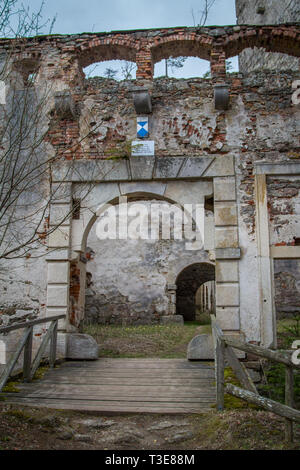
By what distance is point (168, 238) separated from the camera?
1388cm

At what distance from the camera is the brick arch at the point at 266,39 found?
7.57 meters

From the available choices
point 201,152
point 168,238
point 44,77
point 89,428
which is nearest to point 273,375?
point 89,428

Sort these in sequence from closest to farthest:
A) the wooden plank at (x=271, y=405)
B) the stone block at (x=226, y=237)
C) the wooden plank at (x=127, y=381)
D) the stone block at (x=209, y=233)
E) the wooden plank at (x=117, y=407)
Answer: the wooden plank at (x=271, y=405)
the wooden plank at (x=117, y=407)
the wooden plank at (x=127, y=381)
the stone block at (x=226, y=237)
the stone block at (x=209, y=233)

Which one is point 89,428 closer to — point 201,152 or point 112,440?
point 112,440

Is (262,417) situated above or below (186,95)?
below

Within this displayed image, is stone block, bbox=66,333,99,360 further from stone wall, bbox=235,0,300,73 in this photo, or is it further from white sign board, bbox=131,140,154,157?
stone wall, bbox=235,0,300,73

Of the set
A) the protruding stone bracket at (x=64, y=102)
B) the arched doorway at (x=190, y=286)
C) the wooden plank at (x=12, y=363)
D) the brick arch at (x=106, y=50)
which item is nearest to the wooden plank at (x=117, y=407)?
the wooden plank at (x=12, y=363)

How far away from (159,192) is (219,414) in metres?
3.85

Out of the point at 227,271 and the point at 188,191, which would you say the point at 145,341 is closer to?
the point at 227,271

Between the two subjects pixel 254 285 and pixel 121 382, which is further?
pixel 254 285

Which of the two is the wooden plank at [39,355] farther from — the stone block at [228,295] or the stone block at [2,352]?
the stone block at [228,295]

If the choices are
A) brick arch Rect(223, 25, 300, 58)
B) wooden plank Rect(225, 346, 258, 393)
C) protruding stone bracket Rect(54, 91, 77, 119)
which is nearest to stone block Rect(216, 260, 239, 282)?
wooden plank Rect(225, 346, 258, 393)

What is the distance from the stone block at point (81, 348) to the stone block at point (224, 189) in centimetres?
312

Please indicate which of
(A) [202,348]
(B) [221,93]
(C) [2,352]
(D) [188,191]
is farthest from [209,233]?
(C) [2,352]
